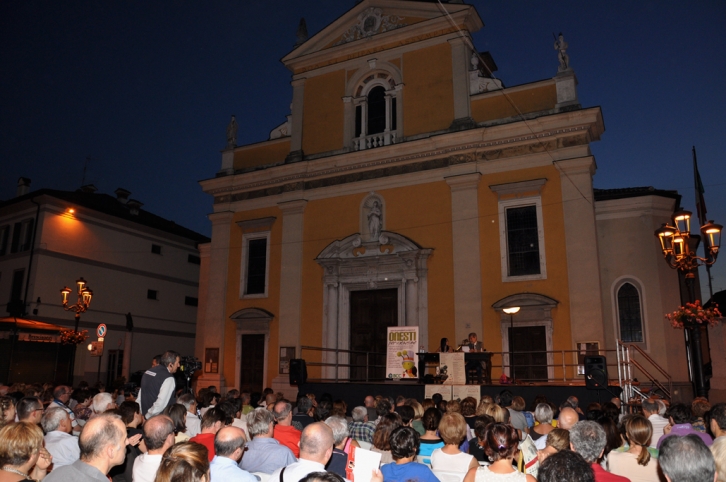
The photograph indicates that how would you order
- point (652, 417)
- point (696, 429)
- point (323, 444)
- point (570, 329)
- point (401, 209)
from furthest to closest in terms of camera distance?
1. point (401, 209)
2. point (570, 329)
3. point (652, 417)
4. point (696, 429)
5. point (323, 444)

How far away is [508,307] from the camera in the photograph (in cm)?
1817

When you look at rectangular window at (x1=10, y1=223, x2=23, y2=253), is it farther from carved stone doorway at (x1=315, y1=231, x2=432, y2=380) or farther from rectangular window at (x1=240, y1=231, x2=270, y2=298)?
carved stone doorway at (x1=315, y1=231, x2=432, y2=380)

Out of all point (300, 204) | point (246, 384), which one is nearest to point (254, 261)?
point (300, 204)

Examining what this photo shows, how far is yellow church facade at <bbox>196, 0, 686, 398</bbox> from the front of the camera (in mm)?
18391

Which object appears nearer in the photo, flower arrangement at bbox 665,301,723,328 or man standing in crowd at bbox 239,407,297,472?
man standing in crowd at bbox 239,407,297,472

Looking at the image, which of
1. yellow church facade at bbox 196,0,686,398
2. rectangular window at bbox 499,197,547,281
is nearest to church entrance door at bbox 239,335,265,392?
yellow church facade at bbox 196,0,686,398

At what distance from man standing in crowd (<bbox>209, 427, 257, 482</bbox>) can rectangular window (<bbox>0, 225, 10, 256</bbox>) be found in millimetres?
31627

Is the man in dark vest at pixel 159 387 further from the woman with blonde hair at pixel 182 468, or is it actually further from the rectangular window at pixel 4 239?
the rectangular window at pixel 4 239

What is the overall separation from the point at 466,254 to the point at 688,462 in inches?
623

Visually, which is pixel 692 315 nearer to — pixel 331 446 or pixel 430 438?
pixel 430 438

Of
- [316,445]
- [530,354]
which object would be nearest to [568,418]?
[316,445]

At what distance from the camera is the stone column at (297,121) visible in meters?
23.6

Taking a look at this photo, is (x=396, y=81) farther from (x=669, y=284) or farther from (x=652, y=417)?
(x=652, y=417)

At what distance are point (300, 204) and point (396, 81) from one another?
5.89m
